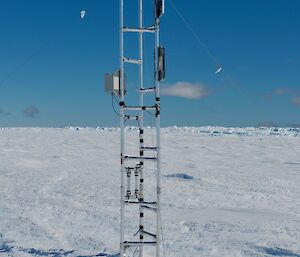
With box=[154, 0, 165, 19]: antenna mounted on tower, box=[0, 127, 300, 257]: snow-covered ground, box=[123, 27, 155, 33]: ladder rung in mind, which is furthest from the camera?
box=[0, 127, 300, 257]: snow-covered ground

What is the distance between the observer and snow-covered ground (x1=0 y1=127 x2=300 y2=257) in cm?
751

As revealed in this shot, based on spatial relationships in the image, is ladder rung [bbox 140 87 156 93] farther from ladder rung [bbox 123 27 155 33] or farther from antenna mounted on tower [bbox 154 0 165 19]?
antenna mounted on tower [bbox 154 0 165 19]

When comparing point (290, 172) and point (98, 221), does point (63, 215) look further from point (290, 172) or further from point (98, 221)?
point (290, 172)

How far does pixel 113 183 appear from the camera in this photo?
12953mm

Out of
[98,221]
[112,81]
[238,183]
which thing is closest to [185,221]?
[98,221]

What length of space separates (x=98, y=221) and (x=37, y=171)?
706cm

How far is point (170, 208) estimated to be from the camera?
10008mm

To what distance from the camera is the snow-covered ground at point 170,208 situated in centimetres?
751

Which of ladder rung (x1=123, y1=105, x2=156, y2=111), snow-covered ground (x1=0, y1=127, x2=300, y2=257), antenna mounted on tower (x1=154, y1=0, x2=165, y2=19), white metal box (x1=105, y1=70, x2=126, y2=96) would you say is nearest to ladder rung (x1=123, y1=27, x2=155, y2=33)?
antenna mounted on tower (x1=154, y1=0, x2=165, y2=19)

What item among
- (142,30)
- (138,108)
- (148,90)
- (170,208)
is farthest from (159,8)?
(170,208)

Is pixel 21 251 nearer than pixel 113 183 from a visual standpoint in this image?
Yes

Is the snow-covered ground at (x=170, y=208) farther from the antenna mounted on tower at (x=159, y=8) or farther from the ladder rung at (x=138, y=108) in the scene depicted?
the antenna mounted on tower at (x=159, y=8)

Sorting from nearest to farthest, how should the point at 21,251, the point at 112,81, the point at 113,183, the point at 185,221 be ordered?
1. the point at 112,81
2. the point at 21,251
3. the point at 185,221
4. the point at 113,183

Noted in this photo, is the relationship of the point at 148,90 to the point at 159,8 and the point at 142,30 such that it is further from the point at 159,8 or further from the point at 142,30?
the point at 159,8
